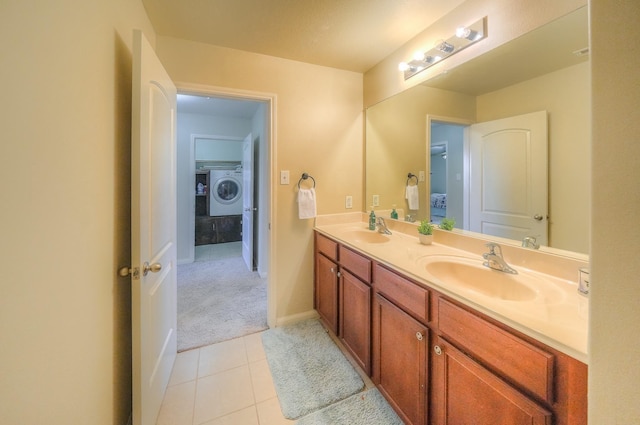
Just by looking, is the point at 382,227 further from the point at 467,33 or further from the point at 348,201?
the point at 467,33

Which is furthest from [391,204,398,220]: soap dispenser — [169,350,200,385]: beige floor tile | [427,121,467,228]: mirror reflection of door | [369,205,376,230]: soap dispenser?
[169,350,200,385]: beige floor tile

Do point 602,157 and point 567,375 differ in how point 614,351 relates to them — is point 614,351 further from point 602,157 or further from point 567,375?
point 602,157

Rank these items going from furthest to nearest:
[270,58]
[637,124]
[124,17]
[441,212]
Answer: [270,58] → [441,212] → [124,17] → [637,124]

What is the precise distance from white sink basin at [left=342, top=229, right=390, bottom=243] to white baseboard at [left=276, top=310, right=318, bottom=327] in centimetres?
83

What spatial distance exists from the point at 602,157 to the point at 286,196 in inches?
74.2

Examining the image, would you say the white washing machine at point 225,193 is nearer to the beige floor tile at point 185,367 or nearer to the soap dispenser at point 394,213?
the beige floor tile at point 185,367

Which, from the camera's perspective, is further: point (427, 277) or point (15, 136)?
point (427, 277)

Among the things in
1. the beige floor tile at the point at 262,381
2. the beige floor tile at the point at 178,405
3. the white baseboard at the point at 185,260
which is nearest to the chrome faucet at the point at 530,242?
the beige floor tile at the point at 262,381

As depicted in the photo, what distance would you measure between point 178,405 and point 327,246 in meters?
1.34

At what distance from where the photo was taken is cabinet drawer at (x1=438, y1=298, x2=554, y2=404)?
27.6 inches

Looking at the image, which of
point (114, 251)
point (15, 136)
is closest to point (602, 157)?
point (15, 136)

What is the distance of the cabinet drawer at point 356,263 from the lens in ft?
4.99

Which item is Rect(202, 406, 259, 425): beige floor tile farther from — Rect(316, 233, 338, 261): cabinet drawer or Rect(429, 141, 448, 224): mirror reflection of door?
Rect(429, 141, 448, 224): mirror reflection of door

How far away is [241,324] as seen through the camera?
7.38ft
